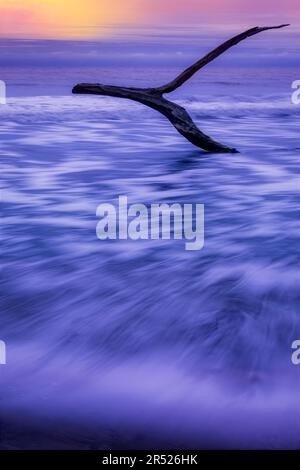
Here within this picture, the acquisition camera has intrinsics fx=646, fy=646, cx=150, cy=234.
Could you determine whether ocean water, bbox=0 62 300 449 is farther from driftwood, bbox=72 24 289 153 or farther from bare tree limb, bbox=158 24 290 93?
bare tree limb, bbox=158 24 290 93

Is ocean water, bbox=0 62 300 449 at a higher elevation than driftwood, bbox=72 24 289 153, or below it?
below

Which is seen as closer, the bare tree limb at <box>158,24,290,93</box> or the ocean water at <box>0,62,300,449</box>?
the ocean water at <box>0,62,300,449</box>

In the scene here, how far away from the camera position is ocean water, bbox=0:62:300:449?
2100mm

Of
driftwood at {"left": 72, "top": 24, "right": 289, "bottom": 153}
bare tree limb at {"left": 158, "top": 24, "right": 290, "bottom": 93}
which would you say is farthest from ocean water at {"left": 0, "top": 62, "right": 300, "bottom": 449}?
bare tree limb at {"left": 158, "top": 24, "right": 290, "bottom": 93}

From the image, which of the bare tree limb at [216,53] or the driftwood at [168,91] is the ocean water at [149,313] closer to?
the driftwood at [168,91]

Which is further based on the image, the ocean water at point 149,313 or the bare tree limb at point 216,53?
the bare tree limb at point 216,53

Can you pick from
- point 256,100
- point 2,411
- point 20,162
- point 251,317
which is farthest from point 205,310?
point 256,100

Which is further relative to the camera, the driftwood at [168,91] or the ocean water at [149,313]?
the driftwood at [168,91]

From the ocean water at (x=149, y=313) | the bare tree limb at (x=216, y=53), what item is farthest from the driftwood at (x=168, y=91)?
the ocean water at (x=149, y=313)

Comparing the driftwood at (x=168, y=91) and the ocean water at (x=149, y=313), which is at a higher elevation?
the driftwood at (x=168, y=91)

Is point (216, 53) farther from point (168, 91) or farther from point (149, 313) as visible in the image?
point (149, 313)

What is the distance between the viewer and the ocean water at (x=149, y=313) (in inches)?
82.7
